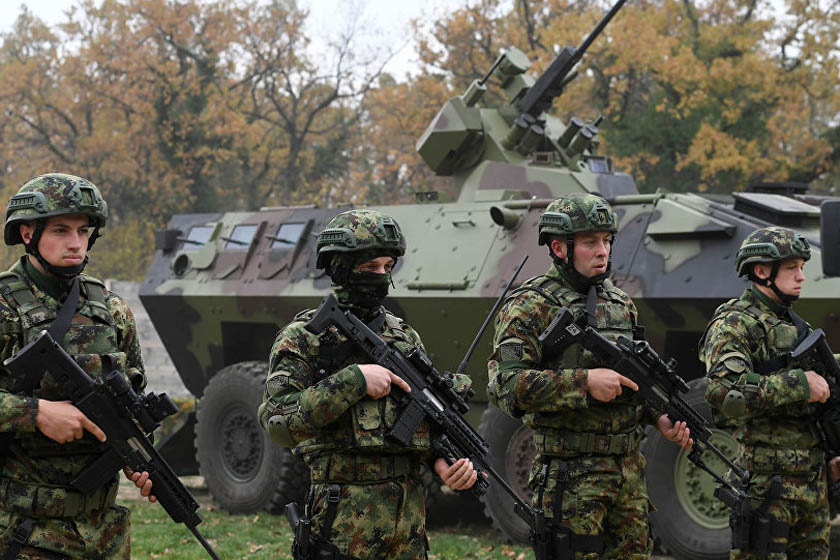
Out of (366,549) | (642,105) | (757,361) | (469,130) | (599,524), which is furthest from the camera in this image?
(642,105)

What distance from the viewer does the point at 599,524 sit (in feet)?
15.9

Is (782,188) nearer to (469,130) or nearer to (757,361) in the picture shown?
(469,130)

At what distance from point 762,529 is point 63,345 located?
3276mm

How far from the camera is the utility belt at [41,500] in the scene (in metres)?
4.07

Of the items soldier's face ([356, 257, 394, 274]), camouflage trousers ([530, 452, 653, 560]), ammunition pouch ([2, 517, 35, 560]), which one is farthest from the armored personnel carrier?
ammunition pouch ([2, 517, 35, 560])

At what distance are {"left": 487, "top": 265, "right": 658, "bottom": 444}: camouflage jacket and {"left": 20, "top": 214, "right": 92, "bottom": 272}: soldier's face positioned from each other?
1.79 meters

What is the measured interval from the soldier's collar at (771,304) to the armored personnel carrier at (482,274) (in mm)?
528

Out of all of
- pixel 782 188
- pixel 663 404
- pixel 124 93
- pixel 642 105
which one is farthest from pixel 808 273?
pixel 124 93

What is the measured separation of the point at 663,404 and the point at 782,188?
5.31m

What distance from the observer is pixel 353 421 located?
4180 millimetres

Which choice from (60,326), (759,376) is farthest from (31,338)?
(759,376)

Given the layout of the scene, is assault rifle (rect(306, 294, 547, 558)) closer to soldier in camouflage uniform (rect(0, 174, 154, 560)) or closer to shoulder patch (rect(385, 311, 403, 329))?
shoulder patch (rect(385, 311, 403, 329))

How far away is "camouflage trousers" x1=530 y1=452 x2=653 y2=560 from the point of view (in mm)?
4832

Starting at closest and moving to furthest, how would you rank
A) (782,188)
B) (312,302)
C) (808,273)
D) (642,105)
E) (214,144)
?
(808,273) < (782,188) < (312,302) < (642,105) < (214,144)
